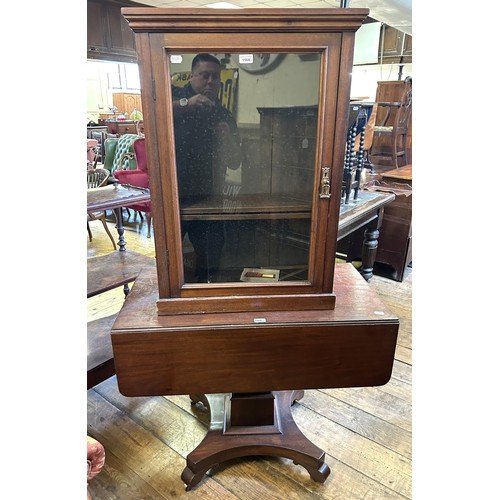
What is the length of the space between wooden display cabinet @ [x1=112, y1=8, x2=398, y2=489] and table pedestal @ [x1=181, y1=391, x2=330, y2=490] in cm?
29

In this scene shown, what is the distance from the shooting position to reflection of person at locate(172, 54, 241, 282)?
862 mm

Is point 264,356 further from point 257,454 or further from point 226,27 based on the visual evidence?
point 226,27

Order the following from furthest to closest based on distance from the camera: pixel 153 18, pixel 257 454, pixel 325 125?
pixel 257 454, pixel 325 125, pixel 153 18

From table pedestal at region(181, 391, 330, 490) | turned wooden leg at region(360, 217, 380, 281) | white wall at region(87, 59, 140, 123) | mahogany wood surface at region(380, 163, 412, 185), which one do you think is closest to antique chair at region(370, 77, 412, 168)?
mahogany wood surface at region(380, 163, 412, 185)

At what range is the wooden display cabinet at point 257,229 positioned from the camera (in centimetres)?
80

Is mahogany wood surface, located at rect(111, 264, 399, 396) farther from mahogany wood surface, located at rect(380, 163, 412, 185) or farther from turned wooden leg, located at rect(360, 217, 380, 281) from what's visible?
mahogany wood surface, located at rect(380, 163, 412, 185)

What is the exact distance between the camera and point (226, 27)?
79 cm

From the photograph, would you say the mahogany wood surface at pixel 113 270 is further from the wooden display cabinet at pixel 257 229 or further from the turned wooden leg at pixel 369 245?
the turned wooden leg at pixel 369 245

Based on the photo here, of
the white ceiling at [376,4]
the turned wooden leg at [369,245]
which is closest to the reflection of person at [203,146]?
the turned wooden leg at [369,245]

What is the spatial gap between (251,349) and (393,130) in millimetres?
3494

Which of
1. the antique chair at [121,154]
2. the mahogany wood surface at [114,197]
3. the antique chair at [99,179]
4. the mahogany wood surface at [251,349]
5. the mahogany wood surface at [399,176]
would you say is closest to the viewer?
the mahogany wood surface at [251,349]

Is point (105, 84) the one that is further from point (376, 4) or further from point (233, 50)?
point (233, 50)
